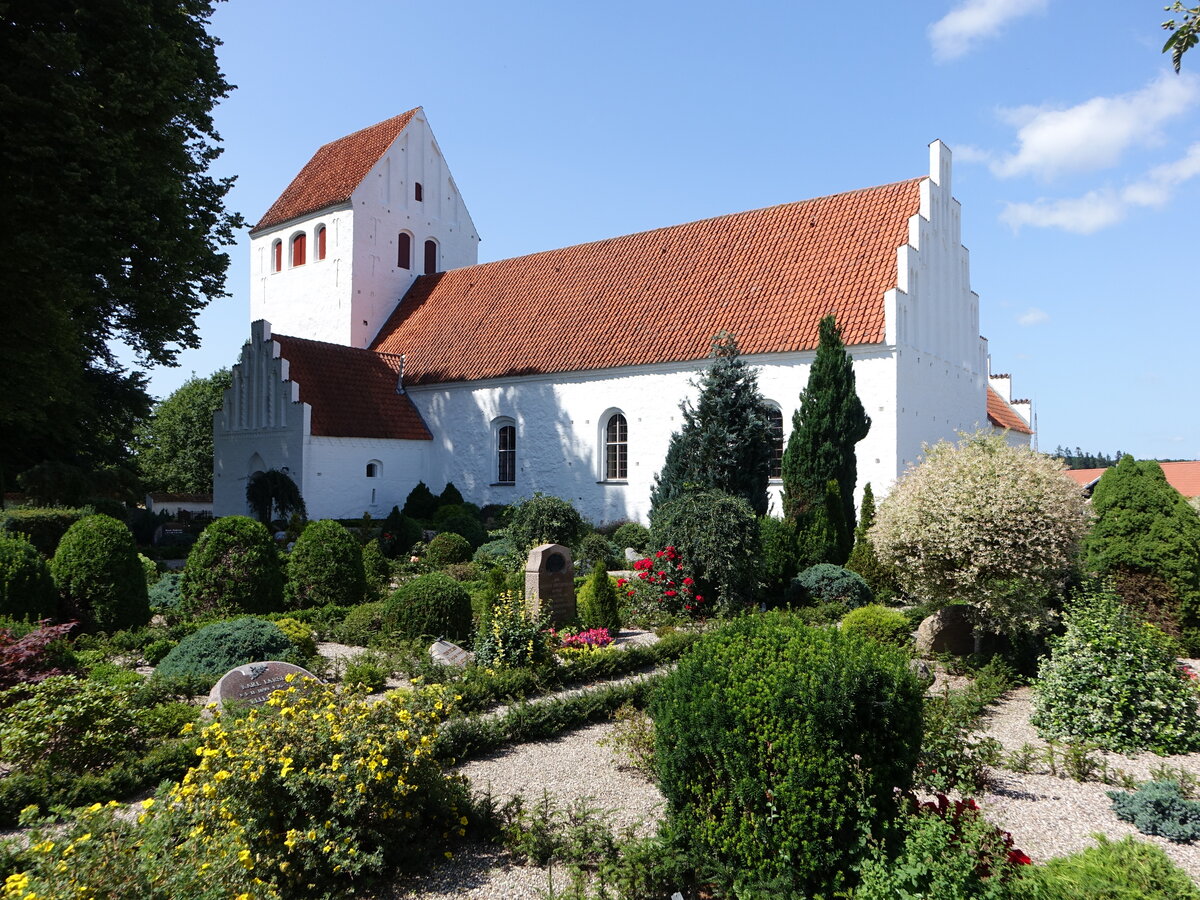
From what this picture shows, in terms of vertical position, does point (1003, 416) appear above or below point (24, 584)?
above

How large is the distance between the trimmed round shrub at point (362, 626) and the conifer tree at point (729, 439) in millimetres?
6814

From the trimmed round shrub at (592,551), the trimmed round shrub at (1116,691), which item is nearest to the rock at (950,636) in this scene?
the trimmed round shrub at (1116,691)

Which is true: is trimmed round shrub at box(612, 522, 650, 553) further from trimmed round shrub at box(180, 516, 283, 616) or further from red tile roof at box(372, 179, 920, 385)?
trimmed round shrub at box(180, 516, 283, 616)

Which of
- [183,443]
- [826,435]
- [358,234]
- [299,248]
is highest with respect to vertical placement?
[299,248]

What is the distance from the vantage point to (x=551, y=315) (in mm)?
23156

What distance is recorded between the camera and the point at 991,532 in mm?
8234

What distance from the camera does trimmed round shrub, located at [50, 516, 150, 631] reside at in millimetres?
9750

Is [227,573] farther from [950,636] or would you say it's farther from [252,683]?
[950,636]

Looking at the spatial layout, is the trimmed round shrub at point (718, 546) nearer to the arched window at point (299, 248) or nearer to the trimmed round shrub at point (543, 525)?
the trimmed round shrub at point (543, 525)

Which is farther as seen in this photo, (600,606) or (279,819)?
(600,606)

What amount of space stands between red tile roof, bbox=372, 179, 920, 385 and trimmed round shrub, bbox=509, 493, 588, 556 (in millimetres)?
6795

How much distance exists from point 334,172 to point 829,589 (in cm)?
2325

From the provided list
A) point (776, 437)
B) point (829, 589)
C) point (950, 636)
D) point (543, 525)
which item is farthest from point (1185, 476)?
point (543, 525)

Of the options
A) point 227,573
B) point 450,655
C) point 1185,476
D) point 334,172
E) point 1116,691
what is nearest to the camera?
point 1116,691
